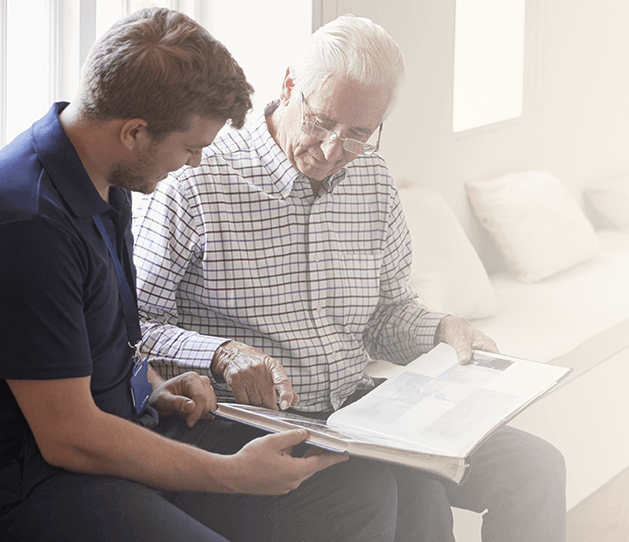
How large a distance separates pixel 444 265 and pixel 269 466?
1070 millimetres

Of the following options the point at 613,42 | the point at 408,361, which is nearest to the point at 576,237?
the point at 613,42

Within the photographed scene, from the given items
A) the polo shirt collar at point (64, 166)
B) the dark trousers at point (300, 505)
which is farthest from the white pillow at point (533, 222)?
the polo shirt collar at point (64, 166)

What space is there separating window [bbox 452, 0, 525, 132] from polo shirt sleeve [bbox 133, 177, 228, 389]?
97 centimetres

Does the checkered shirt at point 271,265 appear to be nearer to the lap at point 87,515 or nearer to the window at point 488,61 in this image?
the lap at point 87,515

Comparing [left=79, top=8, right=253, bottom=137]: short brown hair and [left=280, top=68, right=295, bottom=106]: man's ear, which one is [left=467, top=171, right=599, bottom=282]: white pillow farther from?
[left=79, top=8, right=253, bottom=137]: short brown hair

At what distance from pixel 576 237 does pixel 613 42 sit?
53 centimetres

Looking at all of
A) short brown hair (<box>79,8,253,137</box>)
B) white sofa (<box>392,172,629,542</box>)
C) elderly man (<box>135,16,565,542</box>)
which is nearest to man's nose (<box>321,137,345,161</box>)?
elderly man (<box>135,16,565,542</box>)

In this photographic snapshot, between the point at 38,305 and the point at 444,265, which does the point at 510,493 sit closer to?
the point at 444,265

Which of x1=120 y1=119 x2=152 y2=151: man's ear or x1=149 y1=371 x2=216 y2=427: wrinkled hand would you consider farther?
x1=149 y1=371 x2=216 y2=427: wrinkled hand

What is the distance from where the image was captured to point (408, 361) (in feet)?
5.08

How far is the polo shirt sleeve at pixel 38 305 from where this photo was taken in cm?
78

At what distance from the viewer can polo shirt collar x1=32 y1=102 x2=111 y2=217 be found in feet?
2.84

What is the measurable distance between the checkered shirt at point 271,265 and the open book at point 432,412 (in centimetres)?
14

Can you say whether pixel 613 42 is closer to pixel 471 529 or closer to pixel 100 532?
pixel 471 529
